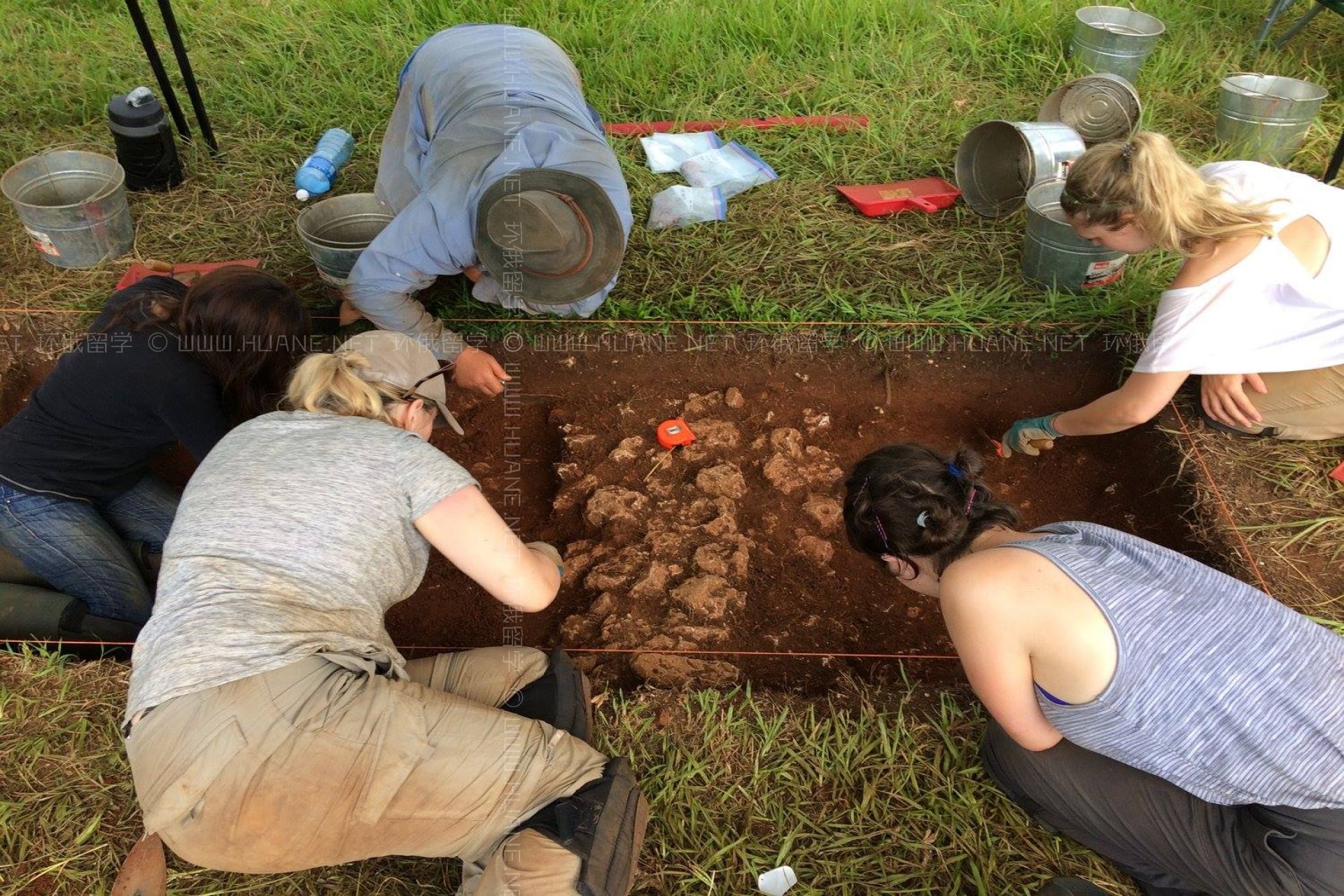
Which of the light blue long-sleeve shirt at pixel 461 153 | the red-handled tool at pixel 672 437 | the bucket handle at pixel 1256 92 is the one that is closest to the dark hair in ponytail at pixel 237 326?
the light blue long-sleeve shirt at pixel 461 153

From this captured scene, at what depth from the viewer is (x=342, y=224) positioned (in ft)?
10.3

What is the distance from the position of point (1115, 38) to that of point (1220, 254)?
6.80 feet

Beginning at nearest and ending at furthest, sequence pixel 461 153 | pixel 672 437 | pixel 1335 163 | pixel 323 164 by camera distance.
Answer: pixel 461 153 → pixel 672 437 → pixel 1335 163 → pixel 323 164

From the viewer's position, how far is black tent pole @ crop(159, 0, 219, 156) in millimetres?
3201

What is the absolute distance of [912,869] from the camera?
1.92 meters

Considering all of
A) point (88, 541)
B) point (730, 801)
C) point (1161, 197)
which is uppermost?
point (1161, 197)

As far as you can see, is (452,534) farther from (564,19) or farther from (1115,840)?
(564,19)

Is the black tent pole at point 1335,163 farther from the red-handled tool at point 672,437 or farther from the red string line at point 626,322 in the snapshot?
the red-handled tool at point 672,437

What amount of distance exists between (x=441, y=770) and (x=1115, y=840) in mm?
1358

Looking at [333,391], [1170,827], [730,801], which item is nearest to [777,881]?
[730,801]

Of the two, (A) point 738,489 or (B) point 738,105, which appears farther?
(B) point 738,105

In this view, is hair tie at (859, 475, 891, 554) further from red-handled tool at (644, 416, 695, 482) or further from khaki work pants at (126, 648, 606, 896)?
red-handled tool at (644, 416, 695, 482)

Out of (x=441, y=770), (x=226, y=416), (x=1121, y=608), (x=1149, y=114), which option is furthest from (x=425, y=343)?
(x=1149, y=114)

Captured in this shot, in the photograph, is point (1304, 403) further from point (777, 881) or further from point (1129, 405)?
point (777, 881)
